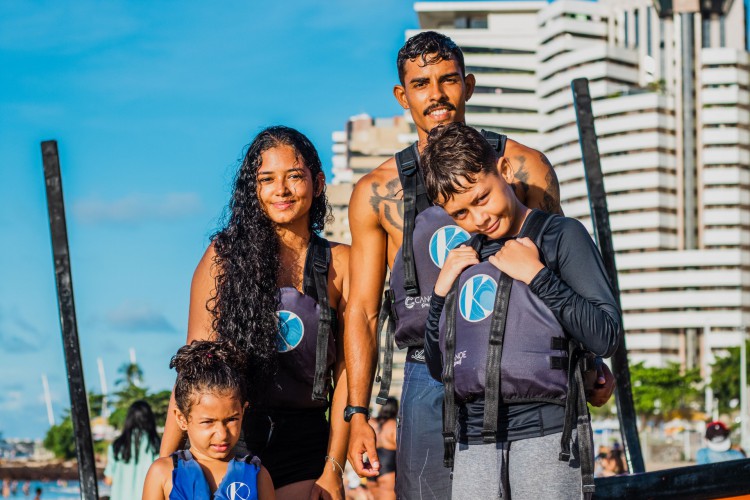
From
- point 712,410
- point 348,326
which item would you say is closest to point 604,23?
point 712,410

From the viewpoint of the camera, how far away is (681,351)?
4909 inches

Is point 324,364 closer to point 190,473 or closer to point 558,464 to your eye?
point 190,473

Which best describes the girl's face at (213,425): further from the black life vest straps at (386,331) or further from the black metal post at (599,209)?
the black metal post at (599,209)

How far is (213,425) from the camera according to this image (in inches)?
168

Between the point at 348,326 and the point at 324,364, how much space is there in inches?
8.2

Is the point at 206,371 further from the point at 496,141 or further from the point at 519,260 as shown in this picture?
the point at 496,141

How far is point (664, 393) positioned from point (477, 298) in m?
99.6

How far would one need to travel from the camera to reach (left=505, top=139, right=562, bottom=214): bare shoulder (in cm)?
474

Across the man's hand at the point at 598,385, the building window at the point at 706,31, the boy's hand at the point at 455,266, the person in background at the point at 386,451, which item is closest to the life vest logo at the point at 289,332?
the boy's hand at the point at 455,266

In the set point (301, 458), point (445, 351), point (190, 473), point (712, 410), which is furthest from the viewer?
point (712, 410)

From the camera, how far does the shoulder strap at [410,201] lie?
4.63m

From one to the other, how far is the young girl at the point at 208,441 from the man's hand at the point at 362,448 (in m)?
0.38

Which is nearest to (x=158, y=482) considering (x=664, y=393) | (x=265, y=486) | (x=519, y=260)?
(x=265, y=486)

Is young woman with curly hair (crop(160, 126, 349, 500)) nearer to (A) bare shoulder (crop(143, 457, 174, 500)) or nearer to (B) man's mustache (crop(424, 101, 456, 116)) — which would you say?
(A) bare shoulder (crop(143, 457, 174, 500))
